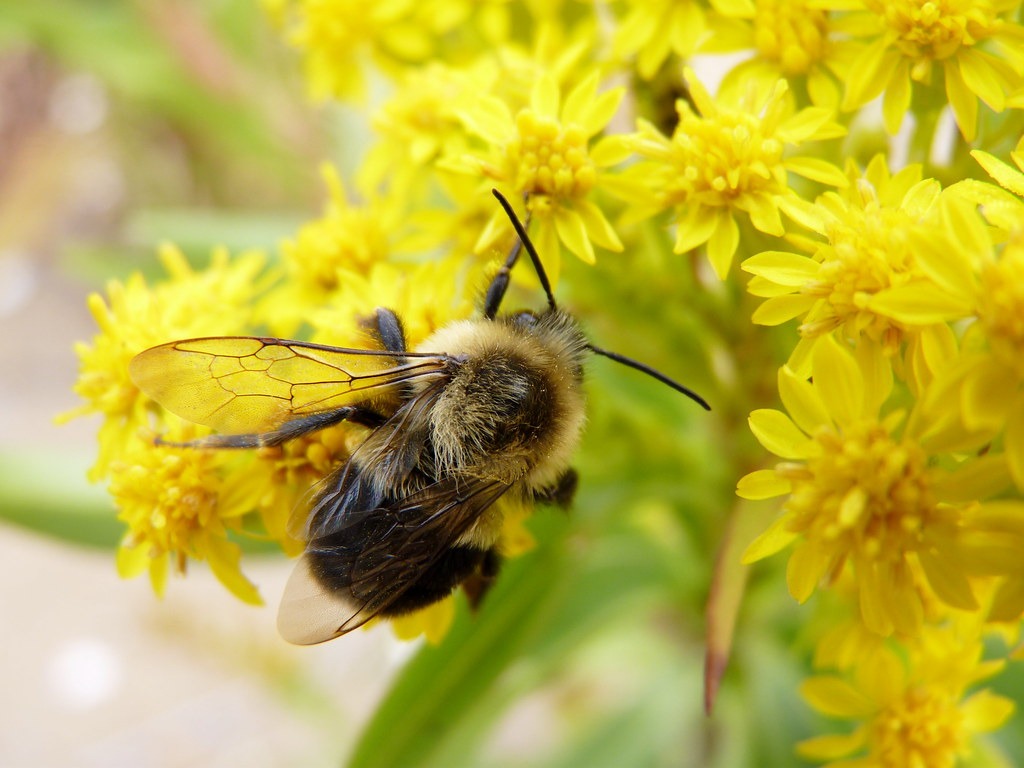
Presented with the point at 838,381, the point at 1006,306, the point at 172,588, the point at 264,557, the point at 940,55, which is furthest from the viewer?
the point at 172,588

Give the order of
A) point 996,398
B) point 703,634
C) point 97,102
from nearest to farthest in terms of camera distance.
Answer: point 996,398 → point 703,634 → point 97,102

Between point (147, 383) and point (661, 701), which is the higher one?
point (147, 383)

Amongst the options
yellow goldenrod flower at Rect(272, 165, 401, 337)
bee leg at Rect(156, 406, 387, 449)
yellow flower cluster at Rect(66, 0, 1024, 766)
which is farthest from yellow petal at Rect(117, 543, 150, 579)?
yellow goldenrod flower at Rect(272, 165, 401, 337)

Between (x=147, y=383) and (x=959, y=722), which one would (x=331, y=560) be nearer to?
(x=147, y=383)

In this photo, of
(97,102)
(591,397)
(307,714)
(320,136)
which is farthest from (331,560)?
(97,102)

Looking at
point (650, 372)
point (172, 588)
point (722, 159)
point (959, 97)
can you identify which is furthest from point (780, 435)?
point (172, 588)

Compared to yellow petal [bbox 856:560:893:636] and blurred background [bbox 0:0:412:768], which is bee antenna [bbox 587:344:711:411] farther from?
blurred background [bbox 0:0:412:768]

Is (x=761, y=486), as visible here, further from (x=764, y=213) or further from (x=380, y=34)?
(x=380, y=34)
